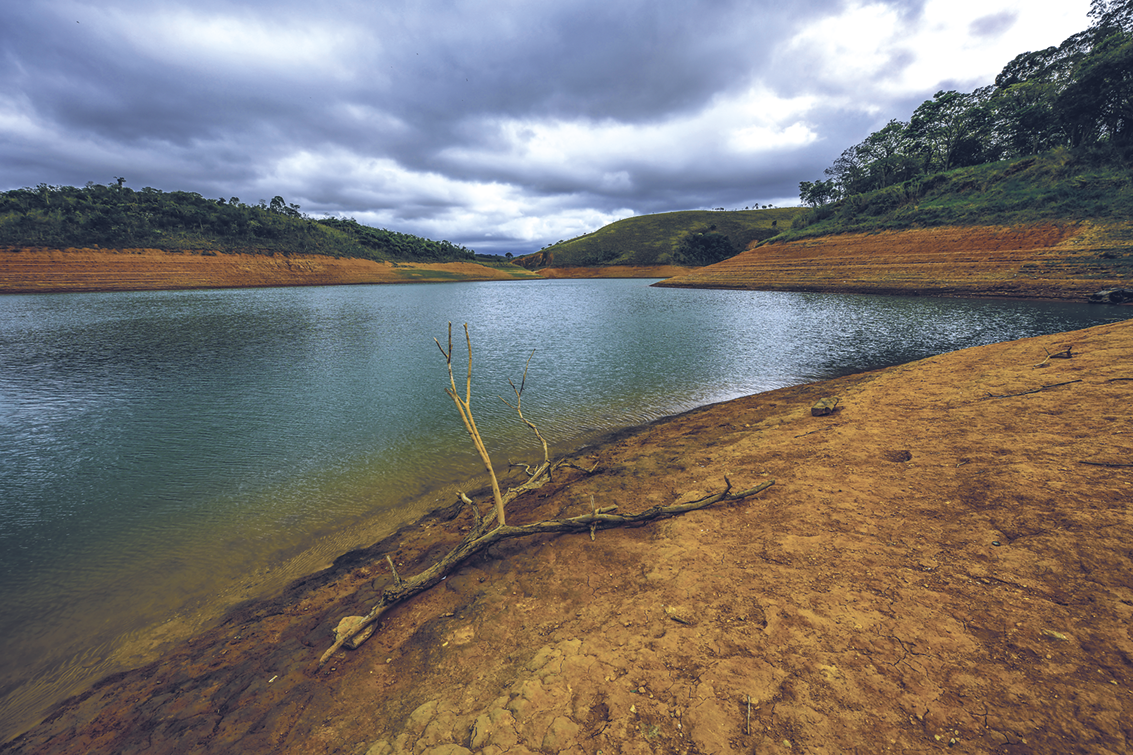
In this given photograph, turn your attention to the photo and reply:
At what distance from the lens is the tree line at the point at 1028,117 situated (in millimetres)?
41250

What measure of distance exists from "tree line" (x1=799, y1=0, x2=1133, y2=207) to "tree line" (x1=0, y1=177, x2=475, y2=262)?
108 metres

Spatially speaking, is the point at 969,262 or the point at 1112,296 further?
the point at 969,262

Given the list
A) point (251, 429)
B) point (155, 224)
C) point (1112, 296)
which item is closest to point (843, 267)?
point (1112, 296)

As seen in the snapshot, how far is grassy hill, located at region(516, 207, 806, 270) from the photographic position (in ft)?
380

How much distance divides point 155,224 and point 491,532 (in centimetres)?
10297

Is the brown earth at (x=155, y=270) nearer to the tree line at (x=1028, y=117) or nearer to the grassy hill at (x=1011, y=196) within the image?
the grassy hill at (x=1011, y=196)

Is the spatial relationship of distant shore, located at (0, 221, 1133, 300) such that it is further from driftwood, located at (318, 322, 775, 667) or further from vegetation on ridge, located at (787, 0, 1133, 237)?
driftwood, located at (318, 322, 775, 667)

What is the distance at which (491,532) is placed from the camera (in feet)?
17.3

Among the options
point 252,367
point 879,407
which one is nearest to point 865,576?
point 879,407

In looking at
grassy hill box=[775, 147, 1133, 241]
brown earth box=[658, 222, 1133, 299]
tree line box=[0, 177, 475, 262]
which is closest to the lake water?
brown earth box=[658, 222, 1133, 299]

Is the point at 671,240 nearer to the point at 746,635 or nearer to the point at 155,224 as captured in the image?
the point at 155,224

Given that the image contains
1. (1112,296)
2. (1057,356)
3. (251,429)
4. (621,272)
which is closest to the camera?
(1057,356)

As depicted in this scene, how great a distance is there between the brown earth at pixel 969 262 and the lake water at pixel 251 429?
7050 millimetres

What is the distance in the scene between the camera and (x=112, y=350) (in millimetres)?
19750
